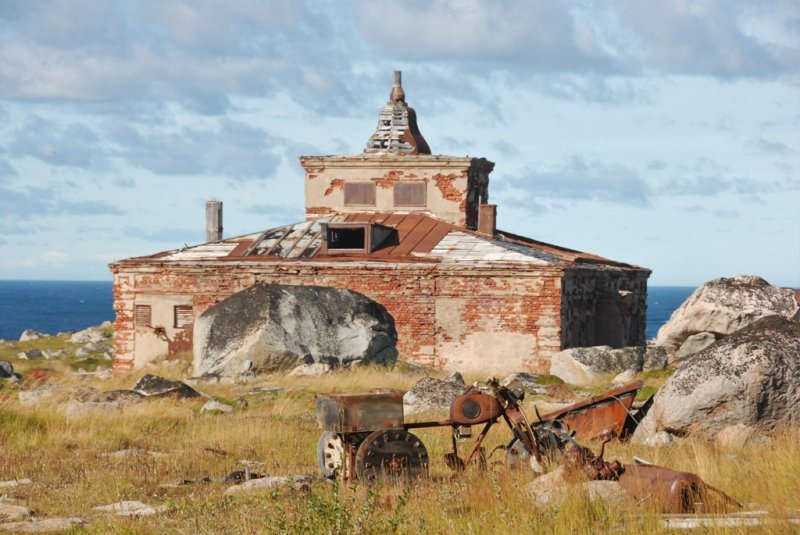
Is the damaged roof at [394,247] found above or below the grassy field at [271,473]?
above

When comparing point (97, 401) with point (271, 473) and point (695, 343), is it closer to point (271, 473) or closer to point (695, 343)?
point (271, 473)

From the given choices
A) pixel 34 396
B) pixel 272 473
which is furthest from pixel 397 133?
pixel 272 473

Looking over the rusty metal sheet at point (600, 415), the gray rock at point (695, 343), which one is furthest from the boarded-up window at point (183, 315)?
the rusty metal sheet at point (600, 415)

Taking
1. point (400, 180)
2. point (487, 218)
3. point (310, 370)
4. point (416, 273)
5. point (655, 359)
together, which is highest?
point (400, 180)

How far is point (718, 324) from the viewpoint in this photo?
26.8 meters

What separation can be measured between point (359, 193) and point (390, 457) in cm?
2450

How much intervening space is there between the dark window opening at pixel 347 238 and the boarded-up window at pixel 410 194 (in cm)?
262

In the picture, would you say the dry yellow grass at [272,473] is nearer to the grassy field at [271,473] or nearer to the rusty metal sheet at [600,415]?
the grassy field at [271,473]

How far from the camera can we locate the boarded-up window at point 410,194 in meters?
35.0

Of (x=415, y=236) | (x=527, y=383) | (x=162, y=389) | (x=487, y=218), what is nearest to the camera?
(x=162, y=389)

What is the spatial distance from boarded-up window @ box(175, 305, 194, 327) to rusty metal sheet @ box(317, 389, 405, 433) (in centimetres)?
1979

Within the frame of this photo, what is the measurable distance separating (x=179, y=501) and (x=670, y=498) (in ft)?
15.4

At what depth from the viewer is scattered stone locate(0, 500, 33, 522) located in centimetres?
1052

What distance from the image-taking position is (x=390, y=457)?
11.4m
